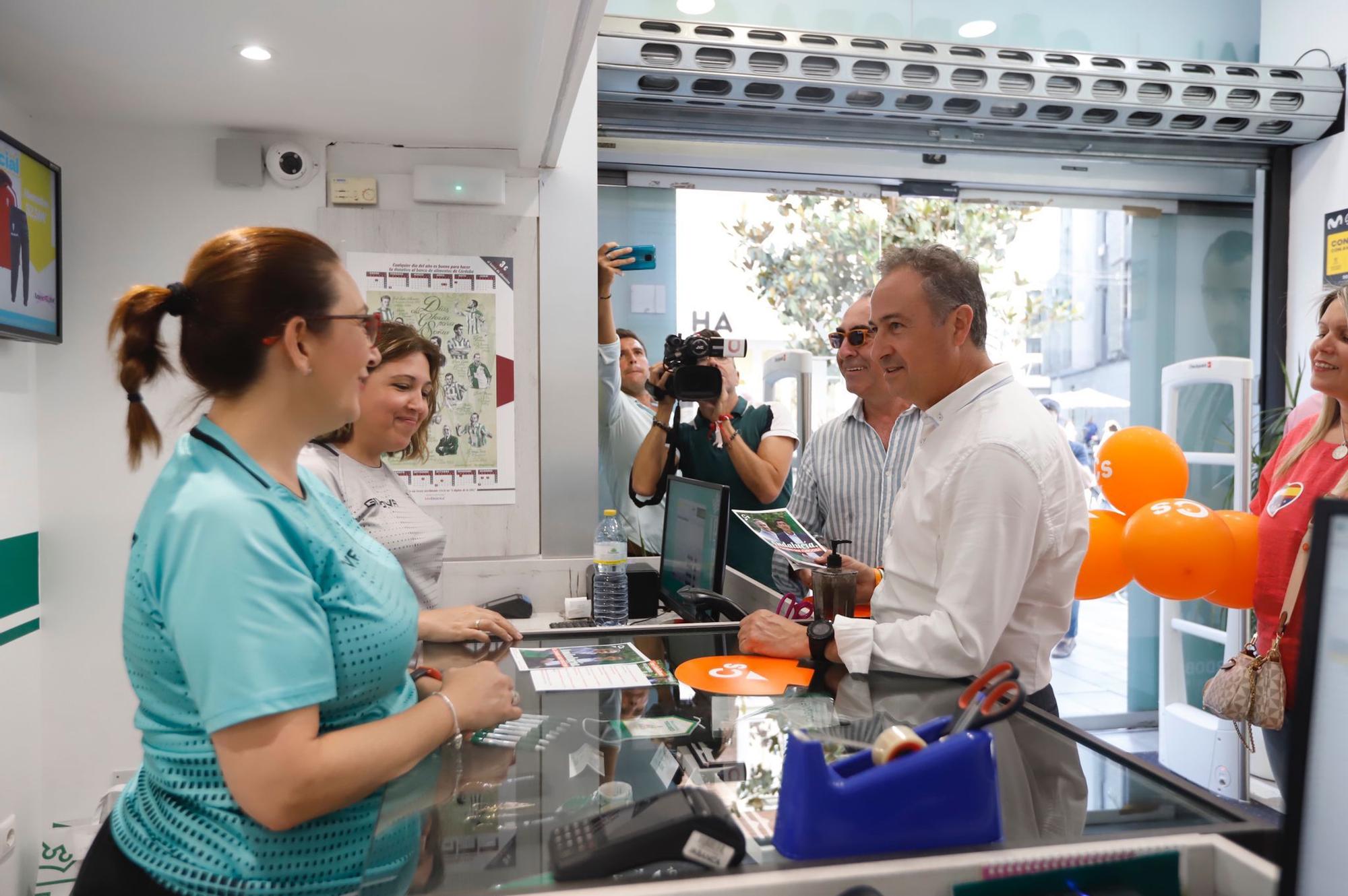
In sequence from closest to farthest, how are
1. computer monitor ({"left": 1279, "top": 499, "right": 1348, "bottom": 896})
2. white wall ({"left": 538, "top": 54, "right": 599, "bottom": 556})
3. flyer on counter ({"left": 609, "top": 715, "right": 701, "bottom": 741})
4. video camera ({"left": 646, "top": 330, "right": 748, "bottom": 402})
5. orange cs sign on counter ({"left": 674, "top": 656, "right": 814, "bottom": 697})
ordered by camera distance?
computer monitor ({"left": 1279, "top": 499, "right": 1348, "bottom": 896}), flyer on counter ({"left": 609, "top": 715, "right": 701, "bottom": 741}), orange cs sign on counter ({"left": 674, "top": 656, "right": 814, "bottom": 697}), video camera ({"left": 646, "top": 330, "right": 748, "bottom": 402}), white wall ({"left": 538, "top": 54, "right": 599, "bottom": 556})

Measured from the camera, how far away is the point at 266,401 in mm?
1107

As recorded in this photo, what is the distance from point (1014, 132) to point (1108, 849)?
12.3 feet

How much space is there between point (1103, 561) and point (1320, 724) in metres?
2.74

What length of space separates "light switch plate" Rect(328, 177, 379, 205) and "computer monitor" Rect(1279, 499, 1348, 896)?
294 cm

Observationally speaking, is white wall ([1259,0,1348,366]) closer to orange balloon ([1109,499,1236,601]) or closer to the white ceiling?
orange balloon ([1109,499,1236,601])

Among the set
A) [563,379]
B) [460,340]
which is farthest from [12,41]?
[563,379]

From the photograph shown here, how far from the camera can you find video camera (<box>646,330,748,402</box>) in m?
2.86

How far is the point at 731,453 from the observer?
2949 mm

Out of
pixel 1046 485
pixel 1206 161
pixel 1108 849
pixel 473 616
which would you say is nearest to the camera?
pixel 1108 849

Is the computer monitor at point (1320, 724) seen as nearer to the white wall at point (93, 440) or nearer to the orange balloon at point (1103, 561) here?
the orange balloon at point (1103, 561)

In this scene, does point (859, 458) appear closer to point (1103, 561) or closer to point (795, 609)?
point (795, 609)

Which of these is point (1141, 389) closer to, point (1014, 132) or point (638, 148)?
point (1014, 132)

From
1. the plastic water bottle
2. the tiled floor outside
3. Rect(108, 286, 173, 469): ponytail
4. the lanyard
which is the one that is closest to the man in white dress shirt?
the plastic water bottle

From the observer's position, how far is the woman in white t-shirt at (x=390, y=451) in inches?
82.5
